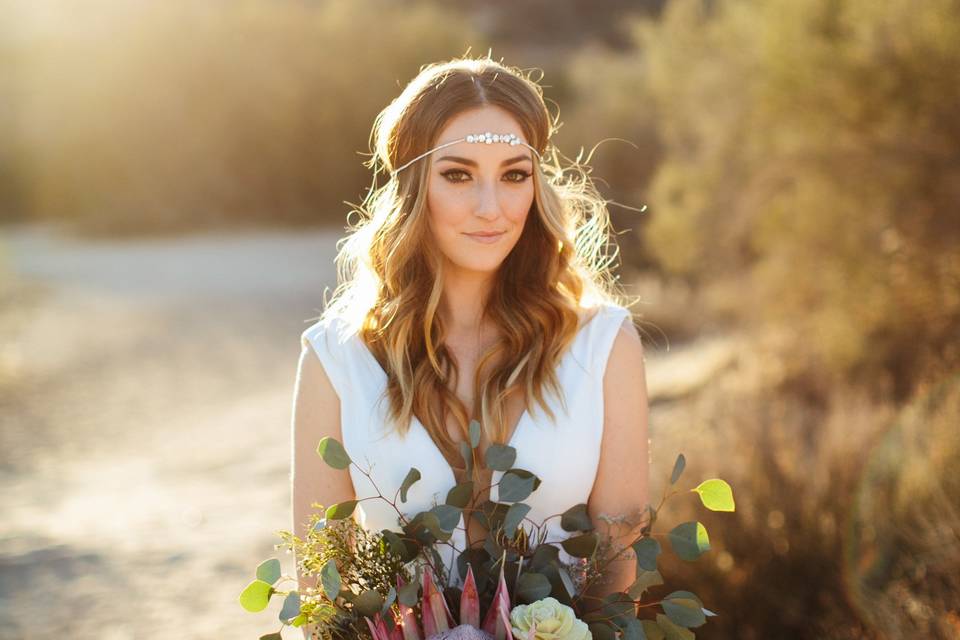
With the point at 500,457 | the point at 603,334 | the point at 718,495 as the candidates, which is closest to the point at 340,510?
the point at 500,457

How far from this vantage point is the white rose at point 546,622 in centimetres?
172

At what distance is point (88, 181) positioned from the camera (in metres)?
20.5

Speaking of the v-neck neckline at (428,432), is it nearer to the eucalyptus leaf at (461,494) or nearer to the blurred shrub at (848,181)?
the eucalyptus leaf at (461,494)

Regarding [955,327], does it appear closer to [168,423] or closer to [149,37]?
[168,423]

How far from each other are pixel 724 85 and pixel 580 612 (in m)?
7.51

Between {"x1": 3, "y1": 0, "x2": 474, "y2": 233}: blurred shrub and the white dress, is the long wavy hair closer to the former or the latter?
the white dress

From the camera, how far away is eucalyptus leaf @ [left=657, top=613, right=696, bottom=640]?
6.28 ft

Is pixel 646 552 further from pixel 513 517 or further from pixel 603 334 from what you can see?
pixel 603 334

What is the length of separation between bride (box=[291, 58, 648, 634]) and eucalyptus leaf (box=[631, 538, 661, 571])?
0.25 metres

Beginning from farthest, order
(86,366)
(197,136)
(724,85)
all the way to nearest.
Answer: (197,136) → (86,366) → (724,85)

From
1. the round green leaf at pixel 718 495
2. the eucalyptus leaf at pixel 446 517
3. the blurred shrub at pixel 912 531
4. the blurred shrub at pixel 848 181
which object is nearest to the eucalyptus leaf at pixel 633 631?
the round green leaf at pixel 718 495

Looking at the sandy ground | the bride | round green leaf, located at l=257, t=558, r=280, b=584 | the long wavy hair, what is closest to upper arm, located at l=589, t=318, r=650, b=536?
the bride

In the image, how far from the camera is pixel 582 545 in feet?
6.68

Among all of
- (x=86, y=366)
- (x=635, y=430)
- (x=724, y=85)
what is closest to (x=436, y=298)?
(x=635, y=430)
